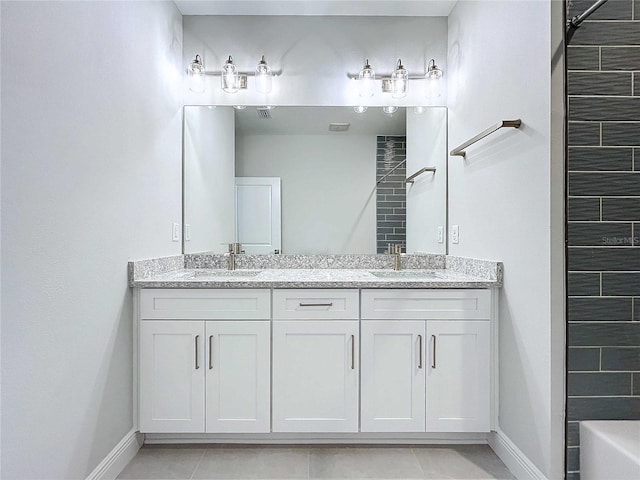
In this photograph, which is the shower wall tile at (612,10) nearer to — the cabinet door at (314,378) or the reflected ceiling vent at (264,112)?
the cabinet door at (314,378)

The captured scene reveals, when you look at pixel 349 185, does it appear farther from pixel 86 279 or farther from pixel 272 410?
pixel 86 279

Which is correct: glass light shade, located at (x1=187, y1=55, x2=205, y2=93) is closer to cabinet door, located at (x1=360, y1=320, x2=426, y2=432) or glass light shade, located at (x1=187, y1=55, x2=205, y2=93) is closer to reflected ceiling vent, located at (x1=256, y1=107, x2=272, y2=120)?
reflected ceiling vent, located at (x1=256, y1=107, x2=272, y2=120)

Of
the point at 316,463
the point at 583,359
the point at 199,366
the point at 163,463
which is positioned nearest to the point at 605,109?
the point at 583,359

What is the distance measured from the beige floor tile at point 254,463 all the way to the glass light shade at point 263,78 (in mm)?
2050

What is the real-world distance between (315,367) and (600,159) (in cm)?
148

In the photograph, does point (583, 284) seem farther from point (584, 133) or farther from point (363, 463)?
point (363, 463)

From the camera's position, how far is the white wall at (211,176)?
282cm

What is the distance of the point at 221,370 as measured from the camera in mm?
2172

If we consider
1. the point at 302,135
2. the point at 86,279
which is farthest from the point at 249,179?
the point at 86,279

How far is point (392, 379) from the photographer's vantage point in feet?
7.17

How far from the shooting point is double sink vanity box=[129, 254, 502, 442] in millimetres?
2174

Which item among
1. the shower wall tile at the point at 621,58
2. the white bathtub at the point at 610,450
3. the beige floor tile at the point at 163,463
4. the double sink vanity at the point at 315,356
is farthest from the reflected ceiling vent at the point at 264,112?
the white bathtub at the point at 610,450

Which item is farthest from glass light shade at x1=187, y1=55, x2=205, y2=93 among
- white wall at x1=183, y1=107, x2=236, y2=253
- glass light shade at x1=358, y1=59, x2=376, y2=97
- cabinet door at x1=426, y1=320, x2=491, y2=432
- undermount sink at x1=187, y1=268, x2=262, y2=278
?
cabinet door at x1=426, y1=320, x2=491, y2=432

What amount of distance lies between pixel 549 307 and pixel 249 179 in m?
1.84
